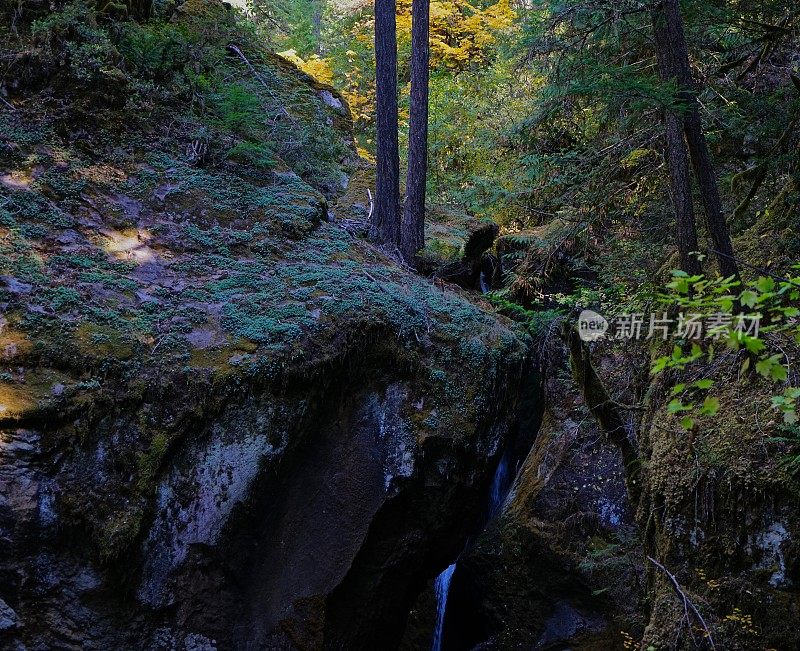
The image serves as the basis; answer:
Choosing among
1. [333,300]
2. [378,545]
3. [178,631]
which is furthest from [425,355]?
[178,631]

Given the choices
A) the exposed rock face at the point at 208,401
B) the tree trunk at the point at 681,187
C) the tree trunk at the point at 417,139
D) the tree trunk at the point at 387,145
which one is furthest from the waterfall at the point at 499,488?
the tree trunk at the point at 681,187

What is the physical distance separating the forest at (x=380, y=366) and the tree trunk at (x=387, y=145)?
0.19 ft

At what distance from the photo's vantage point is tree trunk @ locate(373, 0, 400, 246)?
10328 mm

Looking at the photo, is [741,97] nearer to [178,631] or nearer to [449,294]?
[449,294]

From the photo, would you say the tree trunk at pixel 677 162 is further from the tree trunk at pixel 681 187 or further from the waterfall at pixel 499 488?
the waterfall at pixel 499 488

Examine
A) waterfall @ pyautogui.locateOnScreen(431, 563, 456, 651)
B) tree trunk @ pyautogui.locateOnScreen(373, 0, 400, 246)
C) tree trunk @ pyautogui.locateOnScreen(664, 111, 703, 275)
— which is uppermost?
tree trunk @ pyautogui.locateOnScreen(373, 0, 400, 246)

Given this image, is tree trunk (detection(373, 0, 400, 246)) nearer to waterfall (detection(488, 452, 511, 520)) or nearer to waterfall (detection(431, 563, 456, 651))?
waterfall (detection(488, 452, 511, 520))

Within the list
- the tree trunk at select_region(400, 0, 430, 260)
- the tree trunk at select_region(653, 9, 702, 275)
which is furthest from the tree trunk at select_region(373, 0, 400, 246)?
the tree trunk at select_region(653, 9, 702, 275)

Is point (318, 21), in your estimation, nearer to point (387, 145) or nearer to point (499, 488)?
point (387, 145)

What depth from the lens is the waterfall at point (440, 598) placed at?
888 cm

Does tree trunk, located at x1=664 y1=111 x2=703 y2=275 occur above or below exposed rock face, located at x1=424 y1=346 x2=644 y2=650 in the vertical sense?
above

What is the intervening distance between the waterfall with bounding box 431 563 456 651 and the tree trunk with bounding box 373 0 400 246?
5.20 m

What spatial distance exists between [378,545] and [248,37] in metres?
9.91

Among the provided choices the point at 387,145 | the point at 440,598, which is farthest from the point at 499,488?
the point at 387,145
